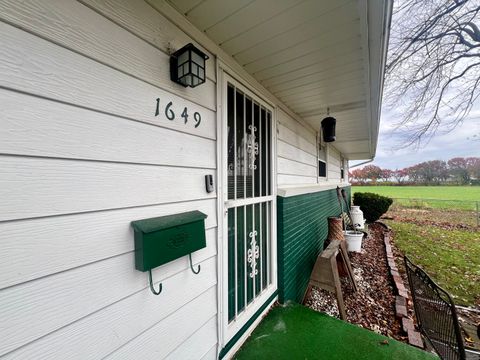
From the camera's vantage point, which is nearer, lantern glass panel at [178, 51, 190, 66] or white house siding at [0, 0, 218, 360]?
white house siding at [0, 0, 218, 360]

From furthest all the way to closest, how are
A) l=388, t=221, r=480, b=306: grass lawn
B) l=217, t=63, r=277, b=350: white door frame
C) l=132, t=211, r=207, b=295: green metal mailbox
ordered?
l=388, t=221, r=480, b=306: grass lawn < l=217, t=63, r=277, b=350: white door frame < l=132, t=211, r=207, b=295: green metal mailbox

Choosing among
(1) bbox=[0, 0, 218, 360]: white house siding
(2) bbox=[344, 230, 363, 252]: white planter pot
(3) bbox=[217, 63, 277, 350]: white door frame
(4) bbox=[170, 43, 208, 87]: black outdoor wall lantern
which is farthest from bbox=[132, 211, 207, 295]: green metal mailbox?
(2) bbox=[344, 230, 363, 252]: white planter pot

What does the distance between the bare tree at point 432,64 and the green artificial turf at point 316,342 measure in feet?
17.3

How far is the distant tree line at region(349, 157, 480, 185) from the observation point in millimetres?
20188

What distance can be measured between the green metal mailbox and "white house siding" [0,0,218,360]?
0.17ft

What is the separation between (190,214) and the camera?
4.25 ft

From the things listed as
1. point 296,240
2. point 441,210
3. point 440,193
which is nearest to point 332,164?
point 296,240

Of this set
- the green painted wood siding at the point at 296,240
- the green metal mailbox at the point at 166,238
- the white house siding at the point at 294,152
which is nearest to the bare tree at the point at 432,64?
the white house siding at the point at 294,152

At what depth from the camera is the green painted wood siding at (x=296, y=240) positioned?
8.13 feet

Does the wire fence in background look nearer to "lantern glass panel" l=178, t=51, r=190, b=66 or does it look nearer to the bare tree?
the bare tree

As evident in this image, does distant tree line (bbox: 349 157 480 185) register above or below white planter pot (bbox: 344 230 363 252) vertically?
above

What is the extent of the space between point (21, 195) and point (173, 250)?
641 millimetres

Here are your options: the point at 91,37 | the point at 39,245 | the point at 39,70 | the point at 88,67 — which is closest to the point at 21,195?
the point at 39,245

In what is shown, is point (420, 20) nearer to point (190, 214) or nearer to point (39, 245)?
point (190, 214)
